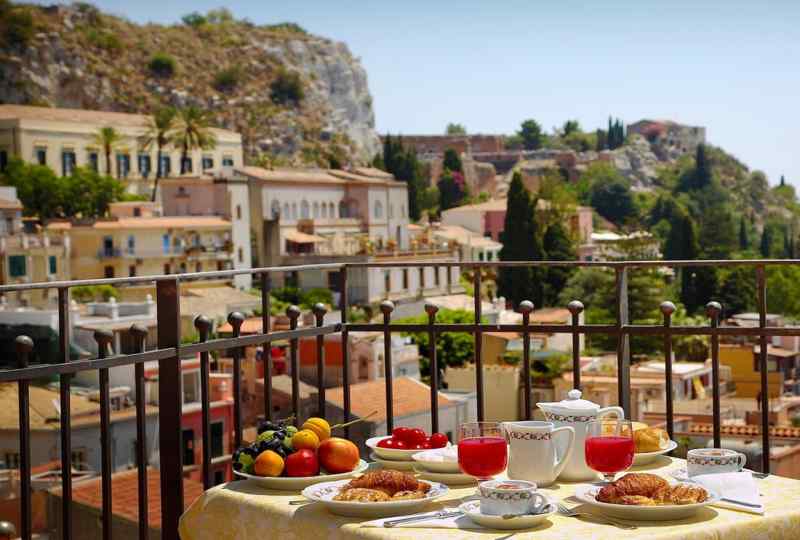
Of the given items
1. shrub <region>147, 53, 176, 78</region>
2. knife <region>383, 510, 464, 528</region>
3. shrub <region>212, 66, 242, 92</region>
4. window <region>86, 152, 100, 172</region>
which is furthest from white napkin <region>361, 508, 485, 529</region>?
shrub <region>212, 66, 242, 92</region>

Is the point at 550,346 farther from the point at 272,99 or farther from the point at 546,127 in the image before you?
the point at 546,127

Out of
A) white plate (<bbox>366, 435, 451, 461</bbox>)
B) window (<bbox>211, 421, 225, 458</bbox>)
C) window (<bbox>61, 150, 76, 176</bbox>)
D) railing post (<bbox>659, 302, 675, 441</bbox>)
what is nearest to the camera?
white plate (<bbox>366, 435, 451, 461</bbox>)

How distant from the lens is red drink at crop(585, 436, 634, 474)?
2176mm

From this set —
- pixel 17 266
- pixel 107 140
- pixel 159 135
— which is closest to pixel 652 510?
pixel 17 266

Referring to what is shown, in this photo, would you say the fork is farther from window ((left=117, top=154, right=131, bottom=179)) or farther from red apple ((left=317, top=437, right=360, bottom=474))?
window ((left=117, top=154, right=131, bottom=179))

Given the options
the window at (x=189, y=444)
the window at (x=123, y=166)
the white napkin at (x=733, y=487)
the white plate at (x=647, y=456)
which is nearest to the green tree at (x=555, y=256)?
the window at (x=123, y=166)

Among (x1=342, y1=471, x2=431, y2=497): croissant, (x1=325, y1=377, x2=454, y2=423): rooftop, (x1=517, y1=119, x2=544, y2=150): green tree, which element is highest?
(x1=517, y1=119, x2=544, y2=150): green tree

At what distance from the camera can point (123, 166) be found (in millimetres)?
55750

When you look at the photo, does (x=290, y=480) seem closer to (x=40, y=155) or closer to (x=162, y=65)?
(x=40, y=155)

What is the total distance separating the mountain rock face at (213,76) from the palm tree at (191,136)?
30.5 feet

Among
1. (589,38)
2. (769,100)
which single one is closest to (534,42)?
(589,38)

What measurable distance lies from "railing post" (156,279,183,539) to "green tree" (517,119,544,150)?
367 feet

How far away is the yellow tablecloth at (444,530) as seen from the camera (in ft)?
6.44

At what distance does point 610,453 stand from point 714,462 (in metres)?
0.22
